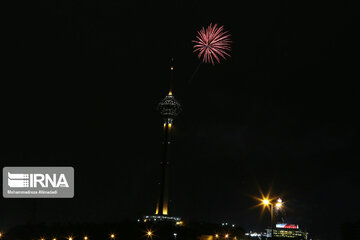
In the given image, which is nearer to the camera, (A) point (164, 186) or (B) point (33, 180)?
(B) point (33, 180)

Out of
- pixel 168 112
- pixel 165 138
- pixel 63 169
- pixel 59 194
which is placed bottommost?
pixel 59 194

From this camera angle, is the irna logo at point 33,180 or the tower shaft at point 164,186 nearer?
the irna logo at point 33,180

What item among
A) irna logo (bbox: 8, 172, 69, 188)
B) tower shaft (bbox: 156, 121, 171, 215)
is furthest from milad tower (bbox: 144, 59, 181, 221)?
irna logo (bbox: 8, 172, 69, 188)

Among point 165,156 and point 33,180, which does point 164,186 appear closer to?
point 165,156

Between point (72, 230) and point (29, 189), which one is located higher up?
point (29, 189)

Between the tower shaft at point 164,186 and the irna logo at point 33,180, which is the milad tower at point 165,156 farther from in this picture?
A: the irna logo at point 33,180

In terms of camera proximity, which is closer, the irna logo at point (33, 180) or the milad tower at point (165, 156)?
the irna logo at point (33, 180)

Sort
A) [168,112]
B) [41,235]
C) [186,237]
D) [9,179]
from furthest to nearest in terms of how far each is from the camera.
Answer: [168,112] < [41,235] < [186,237] < [9,179]

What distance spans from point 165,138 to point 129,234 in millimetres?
46028

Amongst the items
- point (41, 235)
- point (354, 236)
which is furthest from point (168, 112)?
→ point (354, 236)

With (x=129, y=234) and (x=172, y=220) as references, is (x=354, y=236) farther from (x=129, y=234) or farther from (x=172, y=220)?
(x=129, y=234)

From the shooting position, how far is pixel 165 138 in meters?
176

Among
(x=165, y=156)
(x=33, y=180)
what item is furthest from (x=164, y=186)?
(x=33, y=180)

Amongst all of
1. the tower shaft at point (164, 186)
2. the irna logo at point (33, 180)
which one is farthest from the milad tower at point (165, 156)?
the irna logo at point (33, 180)
